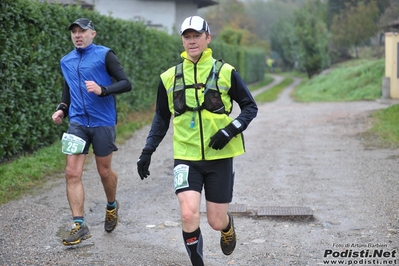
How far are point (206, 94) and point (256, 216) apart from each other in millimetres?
2758

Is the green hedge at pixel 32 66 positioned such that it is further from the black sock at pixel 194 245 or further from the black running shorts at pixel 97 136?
the black sock at pixel 194 245

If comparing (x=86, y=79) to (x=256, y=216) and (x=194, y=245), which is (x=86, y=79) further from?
(x=256, y=216)

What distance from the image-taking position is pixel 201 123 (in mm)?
4969

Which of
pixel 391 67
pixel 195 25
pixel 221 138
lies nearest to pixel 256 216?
pixel 221 138

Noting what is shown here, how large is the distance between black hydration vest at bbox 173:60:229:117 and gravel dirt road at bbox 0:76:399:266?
1.45 metres

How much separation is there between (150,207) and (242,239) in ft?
6.06

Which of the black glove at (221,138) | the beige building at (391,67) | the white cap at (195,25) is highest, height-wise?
the white cap at (195,25)

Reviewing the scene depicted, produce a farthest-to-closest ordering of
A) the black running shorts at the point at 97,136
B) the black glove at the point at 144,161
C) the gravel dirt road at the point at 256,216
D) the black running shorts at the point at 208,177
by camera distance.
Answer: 1. the black running shorts at the point at 97,136
2. the gravel dirt road at the point at 256,216
3. the black glove at the point at 144,161
4. the black running shorts at the point at 208,177

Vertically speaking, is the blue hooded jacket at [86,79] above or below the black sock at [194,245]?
above

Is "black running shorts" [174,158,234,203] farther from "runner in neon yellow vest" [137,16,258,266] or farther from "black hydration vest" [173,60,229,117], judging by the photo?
"black hydration vest" [173,60,229,117]

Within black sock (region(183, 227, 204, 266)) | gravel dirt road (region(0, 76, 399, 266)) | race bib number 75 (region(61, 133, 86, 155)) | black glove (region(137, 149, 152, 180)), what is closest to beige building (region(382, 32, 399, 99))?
gravel dirt road (region(0, 76, 399, 266))

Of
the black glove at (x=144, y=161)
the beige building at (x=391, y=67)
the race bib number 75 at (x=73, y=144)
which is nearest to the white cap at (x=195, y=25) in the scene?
the black glove at (x=144, y=161)

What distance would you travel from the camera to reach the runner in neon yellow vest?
4906 millimetres

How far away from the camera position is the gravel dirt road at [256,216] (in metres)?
5.87
